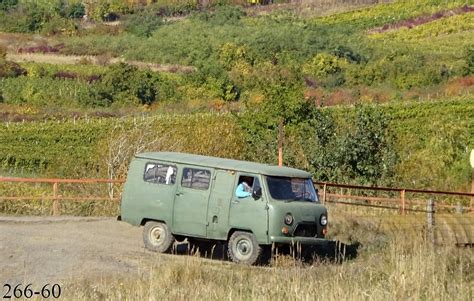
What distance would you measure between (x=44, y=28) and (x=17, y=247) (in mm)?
106768

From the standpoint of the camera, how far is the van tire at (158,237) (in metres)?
19.9


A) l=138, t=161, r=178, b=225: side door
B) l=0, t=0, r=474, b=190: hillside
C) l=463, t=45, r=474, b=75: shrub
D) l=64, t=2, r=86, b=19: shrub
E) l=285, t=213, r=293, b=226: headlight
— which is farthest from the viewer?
l=64, t=2, r=86, b=19: shrub

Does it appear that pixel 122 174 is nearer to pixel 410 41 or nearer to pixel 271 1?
pixel 410 41

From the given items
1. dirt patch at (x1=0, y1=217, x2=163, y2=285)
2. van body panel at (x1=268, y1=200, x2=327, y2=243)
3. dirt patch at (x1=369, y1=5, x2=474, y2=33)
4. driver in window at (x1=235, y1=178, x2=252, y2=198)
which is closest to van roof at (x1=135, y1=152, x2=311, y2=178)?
Answer: driver in window at (x1=235, y1=178, x2=252, y2=198)

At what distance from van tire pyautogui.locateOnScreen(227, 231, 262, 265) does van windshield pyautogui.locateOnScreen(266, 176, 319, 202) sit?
0.88 meters

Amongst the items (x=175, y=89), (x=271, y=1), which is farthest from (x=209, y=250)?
(x=271, y=1)

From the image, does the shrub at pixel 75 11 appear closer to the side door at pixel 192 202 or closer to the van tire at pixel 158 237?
the van tire at pixel 158 237

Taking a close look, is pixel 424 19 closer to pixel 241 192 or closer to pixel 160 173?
pixel 160 173

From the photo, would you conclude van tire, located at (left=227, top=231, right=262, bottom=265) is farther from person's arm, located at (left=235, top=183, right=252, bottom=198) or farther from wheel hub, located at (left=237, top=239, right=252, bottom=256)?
person's arm, located at (left=235, top=183, right=252, bottom=198)

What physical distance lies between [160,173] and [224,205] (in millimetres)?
1587

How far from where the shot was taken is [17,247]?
65.9 ft

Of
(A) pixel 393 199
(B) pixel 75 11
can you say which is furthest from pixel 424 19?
(A) pixel 393 199

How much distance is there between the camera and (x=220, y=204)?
19.3m

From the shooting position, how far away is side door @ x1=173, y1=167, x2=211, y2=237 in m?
19.5
